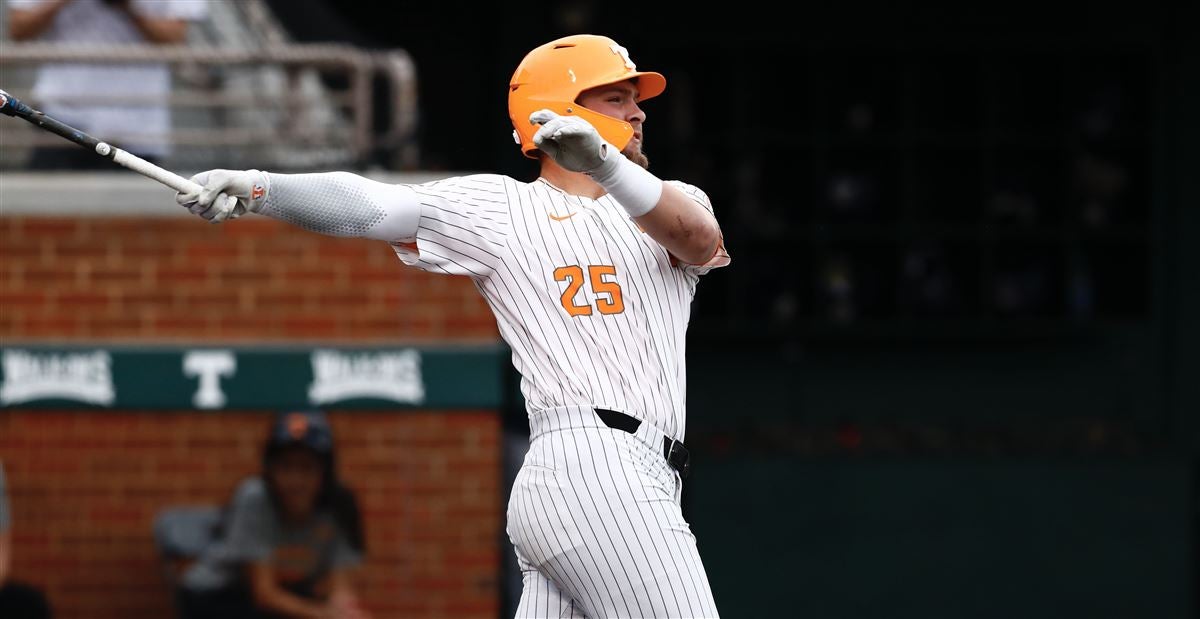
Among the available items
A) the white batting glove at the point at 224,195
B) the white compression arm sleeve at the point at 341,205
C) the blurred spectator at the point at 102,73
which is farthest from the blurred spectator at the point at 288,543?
the white batting glove at the point at 224,195

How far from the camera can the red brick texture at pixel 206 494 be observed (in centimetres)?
620

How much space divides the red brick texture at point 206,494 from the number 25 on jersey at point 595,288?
9.33 feet

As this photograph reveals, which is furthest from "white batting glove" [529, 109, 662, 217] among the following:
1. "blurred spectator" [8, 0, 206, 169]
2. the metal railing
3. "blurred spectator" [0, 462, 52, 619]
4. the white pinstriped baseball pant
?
"blurred spectator" [0, 462, 52, 619]

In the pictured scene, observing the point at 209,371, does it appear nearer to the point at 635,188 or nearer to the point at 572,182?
the point at 572,182

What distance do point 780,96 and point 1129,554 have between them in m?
2.93

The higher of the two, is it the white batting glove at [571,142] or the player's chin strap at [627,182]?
the white batting glove at [571,142]

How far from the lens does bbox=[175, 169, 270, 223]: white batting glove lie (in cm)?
315

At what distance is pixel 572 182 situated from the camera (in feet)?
11.9

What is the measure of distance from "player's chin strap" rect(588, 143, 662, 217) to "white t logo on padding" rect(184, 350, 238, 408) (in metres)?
3.26

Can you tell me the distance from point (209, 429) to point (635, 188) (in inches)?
134

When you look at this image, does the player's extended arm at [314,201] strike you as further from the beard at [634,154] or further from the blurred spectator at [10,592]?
the blurred spectator at [10,592]

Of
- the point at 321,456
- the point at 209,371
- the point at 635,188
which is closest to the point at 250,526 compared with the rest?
the point at 321,456

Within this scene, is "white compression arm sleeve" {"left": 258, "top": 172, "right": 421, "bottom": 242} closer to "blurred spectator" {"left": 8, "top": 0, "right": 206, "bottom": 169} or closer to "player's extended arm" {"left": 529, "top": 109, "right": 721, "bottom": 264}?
"player's extended arm" {"left": 529, "top": 109, "right": 721, "bottom": 264}

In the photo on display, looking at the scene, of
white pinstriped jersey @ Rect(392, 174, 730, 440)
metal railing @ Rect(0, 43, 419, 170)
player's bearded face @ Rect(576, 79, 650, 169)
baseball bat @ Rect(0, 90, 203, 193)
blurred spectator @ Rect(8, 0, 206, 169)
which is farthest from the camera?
blurred spectator @ Rect(8, 0, 206, 169)
